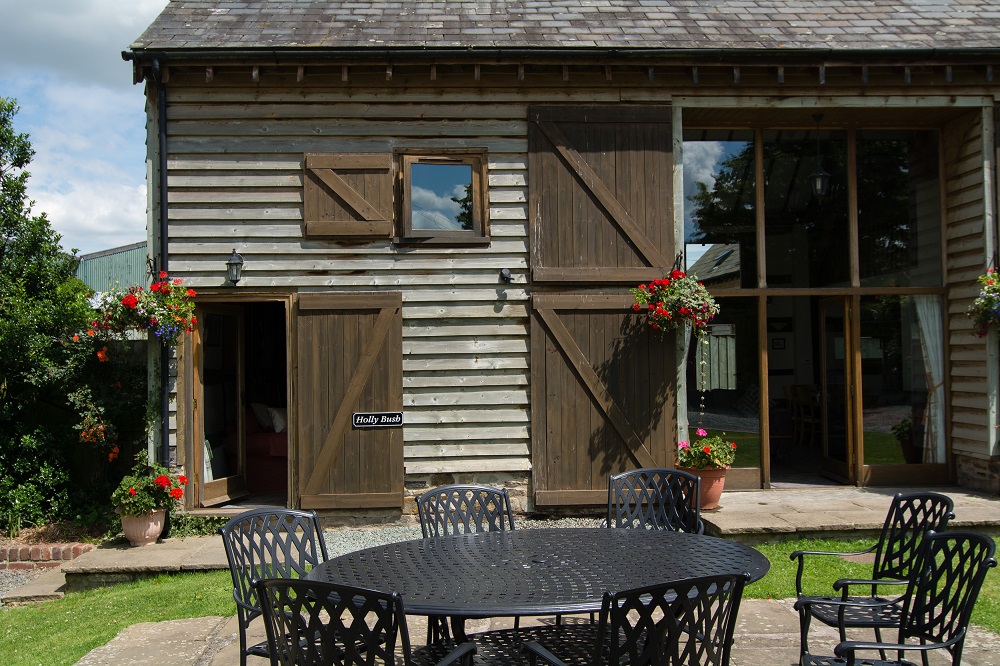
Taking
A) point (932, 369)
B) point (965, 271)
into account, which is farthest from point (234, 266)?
point (965, 271)

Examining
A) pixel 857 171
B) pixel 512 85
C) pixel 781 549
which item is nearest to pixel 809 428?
pixel 857 171

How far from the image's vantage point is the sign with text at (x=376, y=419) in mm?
7395

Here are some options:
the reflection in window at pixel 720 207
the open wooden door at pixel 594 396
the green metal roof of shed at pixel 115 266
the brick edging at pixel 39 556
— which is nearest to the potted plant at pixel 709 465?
the open wooden door at pixel 594 396

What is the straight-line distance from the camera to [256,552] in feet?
12.2

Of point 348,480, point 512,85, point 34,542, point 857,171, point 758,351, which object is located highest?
point 512,85

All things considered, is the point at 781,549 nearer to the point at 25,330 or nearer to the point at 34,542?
the point at 34,542

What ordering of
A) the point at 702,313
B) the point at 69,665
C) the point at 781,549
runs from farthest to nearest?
the point at 702,313 → the point at 781,549 → the point at 69,665

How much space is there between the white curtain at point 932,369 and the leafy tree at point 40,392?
26.9 ft

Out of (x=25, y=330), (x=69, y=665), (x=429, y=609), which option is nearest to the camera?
(x=429, y=609)

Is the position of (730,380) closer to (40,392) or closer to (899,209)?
(899,209)

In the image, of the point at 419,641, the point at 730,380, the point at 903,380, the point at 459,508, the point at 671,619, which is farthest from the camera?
the point at 903,380

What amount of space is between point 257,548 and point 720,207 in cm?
617

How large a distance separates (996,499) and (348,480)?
594 cm

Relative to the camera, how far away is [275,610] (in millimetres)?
2691
